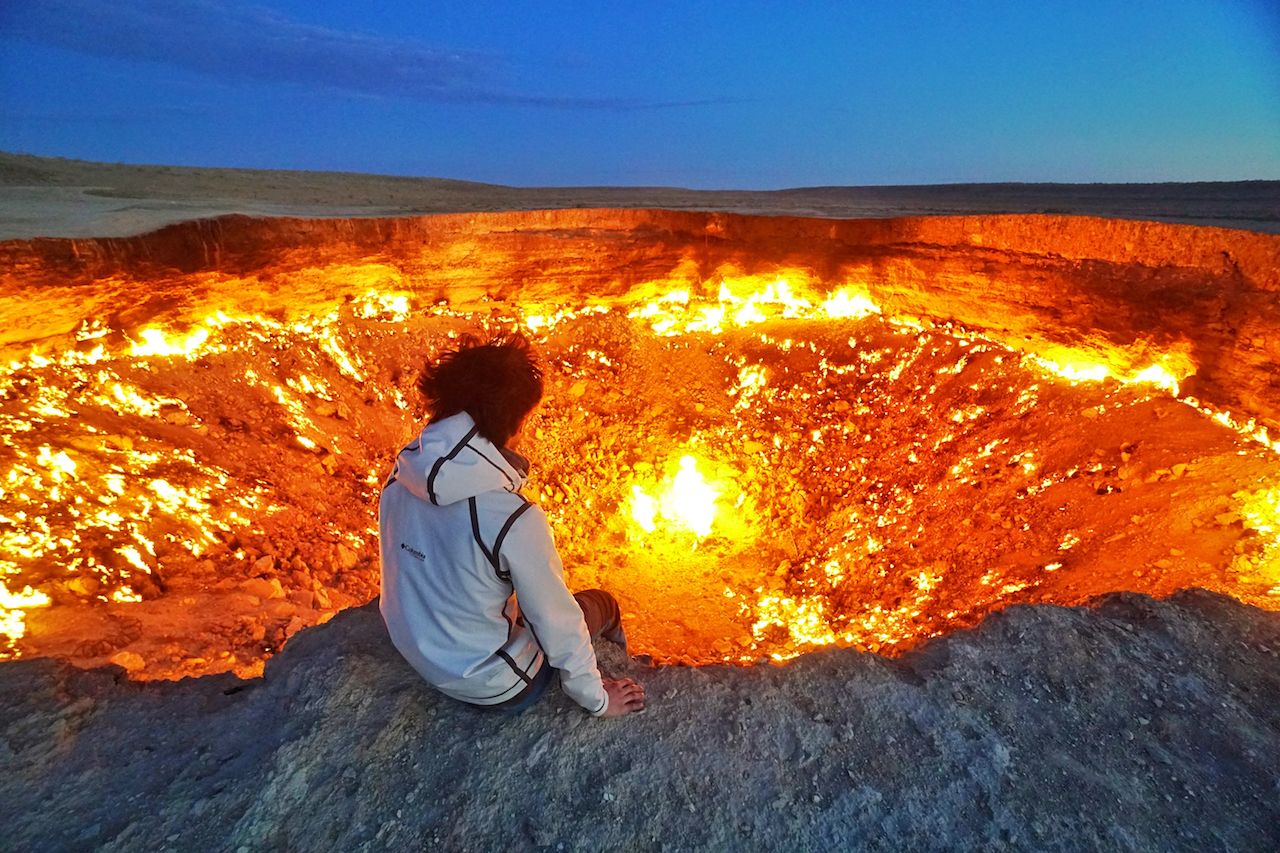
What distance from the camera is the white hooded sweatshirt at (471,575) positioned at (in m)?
1.89

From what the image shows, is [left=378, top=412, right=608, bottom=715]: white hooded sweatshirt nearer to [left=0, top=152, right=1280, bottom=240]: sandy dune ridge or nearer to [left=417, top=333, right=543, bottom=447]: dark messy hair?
[left=417, top=333, right=543, bottom=447]: dark messy hair

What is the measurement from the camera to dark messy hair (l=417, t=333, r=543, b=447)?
195cm

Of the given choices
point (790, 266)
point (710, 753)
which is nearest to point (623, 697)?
point (710, 753)

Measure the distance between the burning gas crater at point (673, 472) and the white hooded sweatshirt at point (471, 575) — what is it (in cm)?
182

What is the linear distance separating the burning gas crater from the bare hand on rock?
1.35 meters

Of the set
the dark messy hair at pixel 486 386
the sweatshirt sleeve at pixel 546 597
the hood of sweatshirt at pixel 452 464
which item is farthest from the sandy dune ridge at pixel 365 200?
the sweatshirt sleeve at pixel 546 597

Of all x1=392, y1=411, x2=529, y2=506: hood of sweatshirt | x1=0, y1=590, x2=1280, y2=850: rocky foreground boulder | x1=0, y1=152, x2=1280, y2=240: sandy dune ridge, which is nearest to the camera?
x1=392, y1=411, x2=529, y2=506: hood of sweatshirt

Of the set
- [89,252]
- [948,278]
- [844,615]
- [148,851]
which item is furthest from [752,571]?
[89,252]

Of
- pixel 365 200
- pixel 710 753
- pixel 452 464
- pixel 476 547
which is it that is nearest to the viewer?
pixel 452 464

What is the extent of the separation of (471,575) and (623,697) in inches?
34.1

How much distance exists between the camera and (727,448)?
7.21m

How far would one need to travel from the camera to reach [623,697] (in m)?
2.42

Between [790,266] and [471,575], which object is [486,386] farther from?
→ [790,266]

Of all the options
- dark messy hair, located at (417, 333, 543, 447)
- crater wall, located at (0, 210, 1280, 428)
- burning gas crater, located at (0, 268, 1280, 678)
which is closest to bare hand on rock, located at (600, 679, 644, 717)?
dark messy hair, located at (417, 333, 543, 447)
